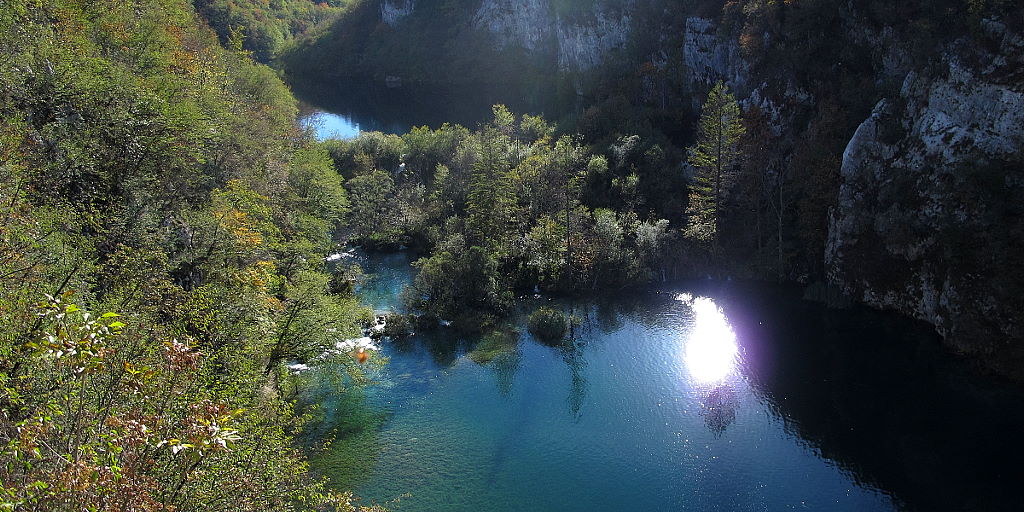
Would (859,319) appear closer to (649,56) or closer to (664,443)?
(664,443)

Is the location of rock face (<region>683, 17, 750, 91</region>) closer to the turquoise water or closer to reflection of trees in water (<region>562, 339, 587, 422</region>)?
reflection of trees in water (<region>562, 339, 587, 422</region>)

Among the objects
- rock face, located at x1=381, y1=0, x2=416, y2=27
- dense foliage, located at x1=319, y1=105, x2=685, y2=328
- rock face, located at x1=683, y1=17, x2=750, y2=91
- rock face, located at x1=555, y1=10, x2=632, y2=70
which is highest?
rock face, located at x1=381, y1=0, x2=416, y2=27

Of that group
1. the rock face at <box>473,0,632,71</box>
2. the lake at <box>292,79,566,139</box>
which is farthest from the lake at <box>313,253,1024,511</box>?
the lake at <box>292,79,566,139</box>

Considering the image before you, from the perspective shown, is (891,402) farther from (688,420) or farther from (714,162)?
(714,162)

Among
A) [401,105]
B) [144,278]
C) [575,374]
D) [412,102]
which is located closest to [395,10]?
[412,102]

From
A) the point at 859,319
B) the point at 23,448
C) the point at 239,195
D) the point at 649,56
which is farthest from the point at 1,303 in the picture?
the point at 649,56

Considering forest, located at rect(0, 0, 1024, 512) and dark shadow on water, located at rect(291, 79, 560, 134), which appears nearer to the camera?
forest, located at rect(0, 0, 1024, 512)
